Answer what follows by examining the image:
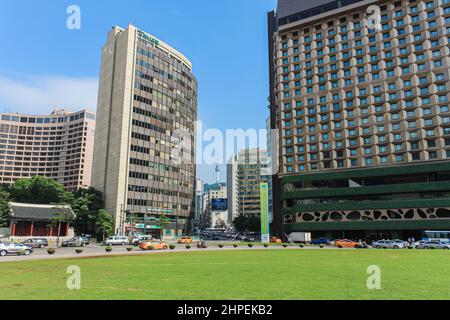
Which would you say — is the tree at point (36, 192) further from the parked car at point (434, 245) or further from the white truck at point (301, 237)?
the parked car at point (434, 245)

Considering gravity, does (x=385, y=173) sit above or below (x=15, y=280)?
above

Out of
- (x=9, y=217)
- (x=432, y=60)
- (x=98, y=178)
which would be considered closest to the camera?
(x=9, y=217)

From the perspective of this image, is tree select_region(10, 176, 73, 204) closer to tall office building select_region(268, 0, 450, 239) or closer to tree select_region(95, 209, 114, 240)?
tree select_region(95, 209, 114, 240)

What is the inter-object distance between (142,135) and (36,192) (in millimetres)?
34674

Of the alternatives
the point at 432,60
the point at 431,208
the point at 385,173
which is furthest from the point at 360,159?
the point at 432,60

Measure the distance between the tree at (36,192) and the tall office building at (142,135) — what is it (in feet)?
40.3

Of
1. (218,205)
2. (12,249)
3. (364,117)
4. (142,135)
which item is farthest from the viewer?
(218,205)

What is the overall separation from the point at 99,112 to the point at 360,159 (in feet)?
268

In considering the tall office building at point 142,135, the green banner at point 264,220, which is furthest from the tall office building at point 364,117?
the tall office building at point 142,135

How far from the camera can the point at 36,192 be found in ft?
339

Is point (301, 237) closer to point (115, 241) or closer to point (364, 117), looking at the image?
point (364, 117)

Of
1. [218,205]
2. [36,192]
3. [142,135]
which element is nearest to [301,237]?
[218,205]

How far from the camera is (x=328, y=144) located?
97250mm

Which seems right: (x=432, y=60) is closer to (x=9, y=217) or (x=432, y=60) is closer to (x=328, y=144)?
(x=328, y=144)
